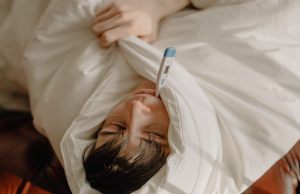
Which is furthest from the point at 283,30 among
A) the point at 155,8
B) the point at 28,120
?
the point at 28,120

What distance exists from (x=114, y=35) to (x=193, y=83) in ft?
0.65

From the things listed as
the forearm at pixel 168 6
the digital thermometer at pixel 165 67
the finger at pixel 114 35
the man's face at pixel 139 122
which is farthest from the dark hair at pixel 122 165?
the forearm at pixel 168 6

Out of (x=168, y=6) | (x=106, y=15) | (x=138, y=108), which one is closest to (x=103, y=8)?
(x=106, y=15)

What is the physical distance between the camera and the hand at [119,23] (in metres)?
0.90

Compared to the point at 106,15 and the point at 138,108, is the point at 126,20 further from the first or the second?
the point at 138,108

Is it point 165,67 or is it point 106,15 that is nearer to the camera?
point 165,67

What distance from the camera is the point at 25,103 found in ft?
3.85

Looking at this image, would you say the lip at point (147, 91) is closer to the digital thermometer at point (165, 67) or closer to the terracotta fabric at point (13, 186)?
the digital thermometer at point (165, 67)

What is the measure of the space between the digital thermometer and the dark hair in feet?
0.38

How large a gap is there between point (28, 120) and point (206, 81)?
20.2 inches

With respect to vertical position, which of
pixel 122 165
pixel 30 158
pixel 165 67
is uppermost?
pixel 165 67

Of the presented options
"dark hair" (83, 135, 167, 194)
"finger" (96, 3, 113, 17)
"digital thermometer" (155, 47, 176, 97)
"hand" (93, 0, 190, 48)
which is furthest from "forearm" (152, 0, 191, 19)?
"dark hair" (83, 135, 167, 194)

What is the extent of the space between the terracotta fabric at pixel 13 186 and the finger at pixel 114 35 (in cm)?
34

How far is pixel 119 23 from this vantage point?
0.90 meters
